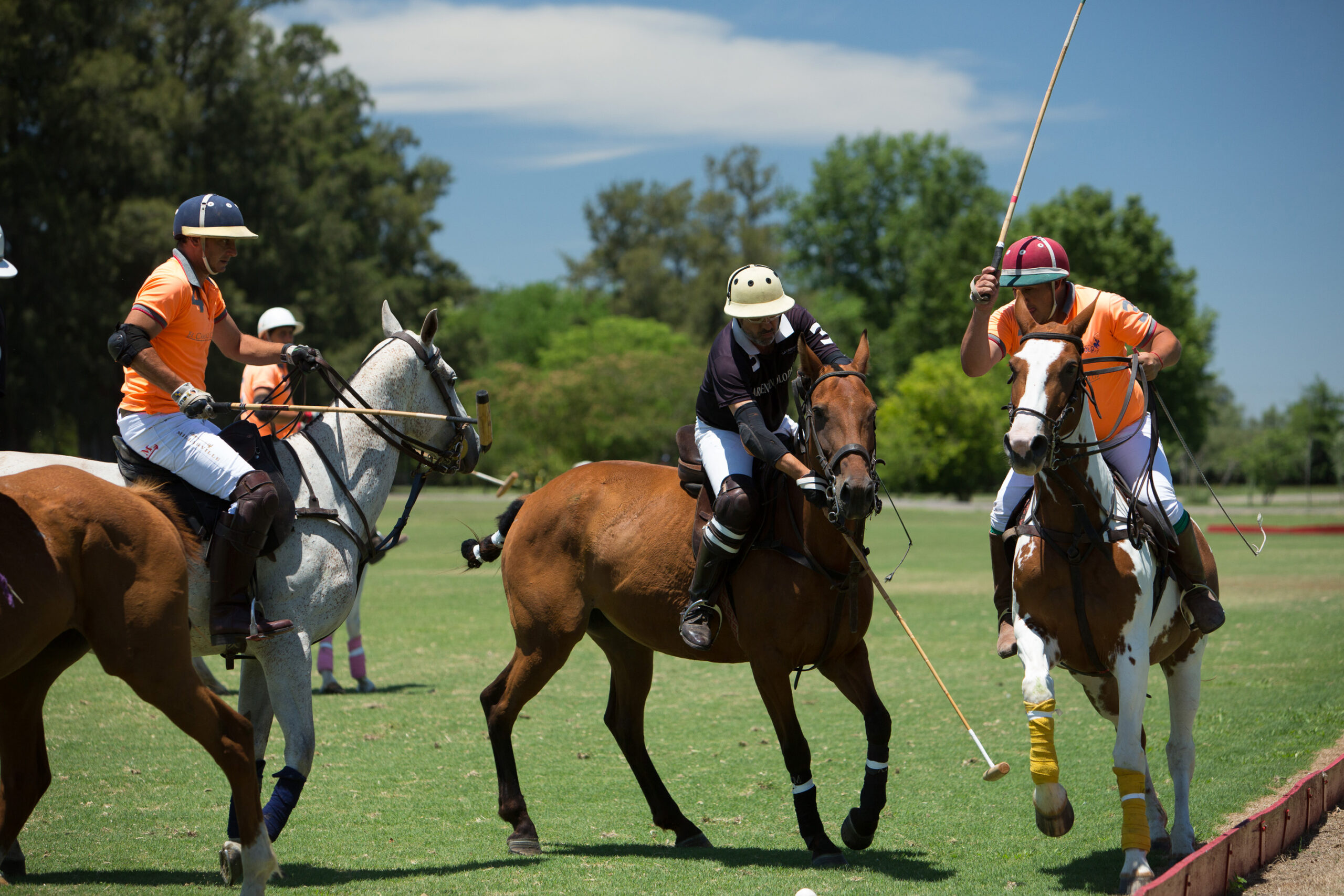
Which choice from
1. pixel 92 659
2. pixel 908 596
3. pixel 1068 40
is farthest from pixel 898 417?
pixel 1068 40

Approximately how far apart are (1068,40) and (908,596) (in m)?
13.3

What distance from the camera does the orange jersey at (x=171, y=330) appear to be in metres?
5.93

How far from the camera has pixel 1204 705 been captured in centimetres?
1015

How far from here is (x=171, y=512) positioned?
5516 millimetres

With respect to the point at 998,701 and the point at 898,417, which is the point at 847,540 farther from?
the point at 898,417

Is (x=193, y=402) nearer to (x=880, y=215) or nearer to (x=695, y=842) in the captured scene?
(x=695, y=842)

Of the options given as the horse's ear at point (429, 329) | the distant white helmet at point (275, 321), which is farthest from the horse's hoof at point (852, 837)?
the distant white helmet at point (275, 321)

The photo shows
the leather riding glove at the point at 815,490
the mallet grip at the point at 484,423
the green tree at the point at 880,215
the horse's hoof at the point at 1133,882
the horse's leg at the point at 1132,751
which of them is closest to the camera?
the horse's hoof at the point at 1133,882

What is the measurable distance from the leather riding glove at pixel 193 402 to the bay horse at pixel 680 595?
2.16m

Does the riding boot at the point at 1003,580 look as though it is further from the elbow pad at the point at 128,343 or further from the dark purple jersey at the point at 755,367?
the elbow pad at the point at 128,343

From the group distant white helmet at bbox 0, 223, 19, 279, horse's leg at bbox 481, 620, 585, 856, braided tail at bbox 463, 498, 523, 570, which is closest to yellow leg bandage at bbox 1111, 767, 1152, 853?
horse's leg at bbox 481, 620, 585, 856

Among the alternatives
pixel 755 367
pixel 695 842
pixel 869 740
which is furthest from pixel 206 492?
pixel 869 740

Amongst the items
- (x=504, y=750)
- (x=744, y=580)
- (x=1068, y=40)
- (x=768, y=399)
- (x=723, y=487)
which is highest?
(x=1068, y=40)

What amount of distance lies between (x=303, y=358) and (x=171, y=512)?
1303mm
